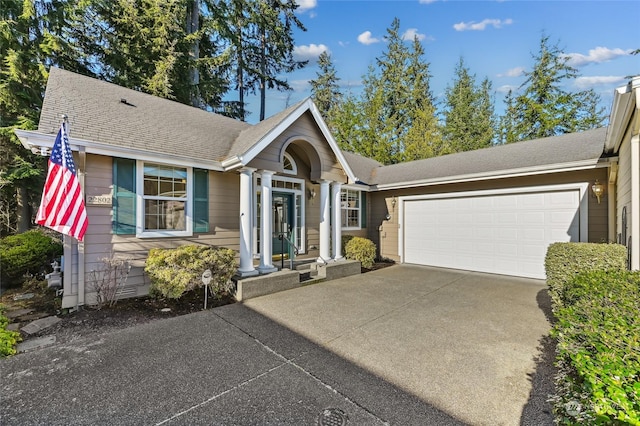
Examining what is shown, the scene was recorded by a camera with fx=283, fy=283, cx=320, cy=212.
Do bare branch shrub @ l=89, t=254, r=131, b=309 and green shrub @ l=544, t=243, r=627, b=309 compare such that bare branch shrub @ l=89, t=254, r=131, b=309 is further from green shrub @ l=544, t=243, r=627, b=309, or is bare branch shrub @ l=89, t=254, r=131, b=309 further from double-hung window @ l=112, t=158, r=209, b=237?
green shrub @ l=544, t=243, r=627, b=309

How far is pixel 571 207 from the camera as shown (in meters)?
7.22

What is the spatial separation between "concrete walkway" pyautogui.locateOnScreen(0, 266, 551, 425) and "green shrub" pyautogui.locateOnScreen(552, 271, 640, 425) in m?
0.94

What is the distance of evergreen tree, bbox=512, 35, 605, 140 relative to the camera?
18641 mm

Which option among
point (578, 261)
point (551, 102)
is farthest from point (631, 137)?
point (551, 102)

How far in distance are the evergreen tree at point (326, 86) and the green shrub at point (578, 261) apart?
23.6 m

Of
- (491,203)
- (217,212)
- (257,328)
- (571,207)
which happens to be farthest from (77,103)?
(571,207)

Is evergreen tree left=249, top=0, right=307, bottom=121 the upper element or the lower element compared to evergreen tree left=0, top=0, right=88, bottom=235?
upper

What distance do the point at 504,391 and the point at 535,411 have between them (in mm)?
318

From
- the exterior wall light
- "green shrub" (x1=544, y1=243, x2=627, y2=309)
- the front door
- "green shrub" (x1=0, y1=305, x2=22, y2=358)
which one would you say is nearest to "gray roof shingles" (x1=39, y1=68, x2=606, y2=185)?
the exterior wall light

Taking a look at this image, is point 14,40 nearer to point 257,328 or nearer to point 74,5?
point 74,5

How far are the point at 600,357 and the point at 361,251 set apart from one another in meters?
7.50

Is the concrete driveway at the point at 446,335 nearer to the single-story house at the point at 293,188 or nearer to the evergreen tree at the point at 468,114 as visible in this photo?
the single-story house at the point at 293,188

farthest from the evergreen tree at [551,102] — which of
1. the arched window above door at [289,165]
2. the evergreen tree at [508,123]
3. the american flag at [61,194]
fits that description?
the american flag at [61,194]

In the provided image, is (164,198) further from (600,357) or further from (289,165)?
(600,357)
